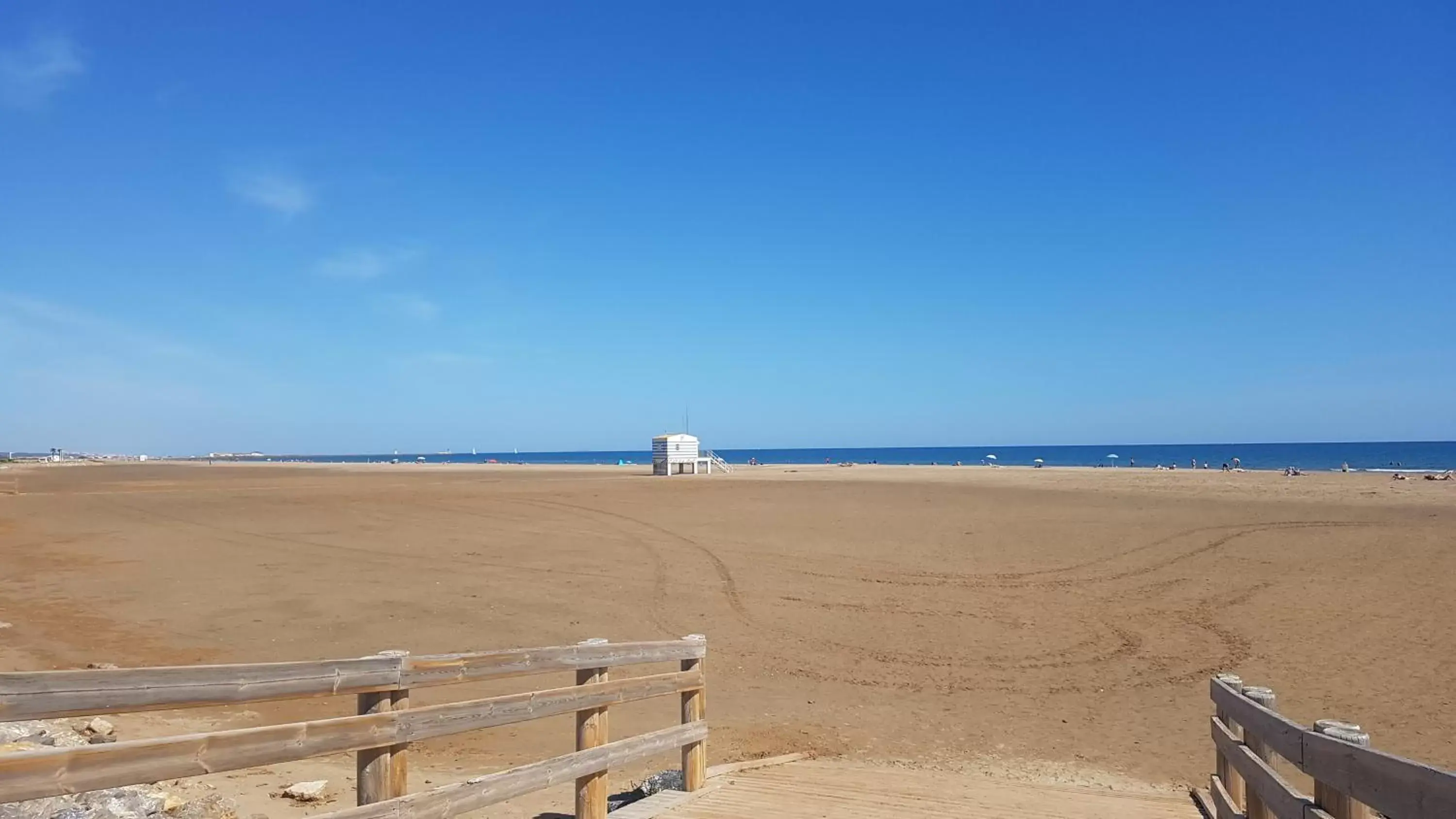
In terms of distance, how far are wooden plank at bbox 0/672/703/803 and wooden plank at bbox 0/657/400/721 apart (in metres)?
0.14

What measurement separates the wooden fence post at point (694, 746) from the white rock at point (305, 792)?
2.62 metres

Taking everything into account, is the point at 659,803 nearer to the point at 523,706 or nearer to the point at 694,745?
the point at 694,745

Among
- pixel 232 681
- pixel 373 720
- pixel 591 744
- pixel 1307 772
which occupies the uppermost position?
pixel 232 681

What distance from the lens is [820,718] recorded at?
9.86 m

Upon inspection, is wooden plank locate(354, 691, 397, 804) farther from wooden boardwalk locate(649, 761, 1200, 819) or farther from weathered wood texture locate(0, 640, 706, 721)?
wooden boardwalk locate(649, 761, 1200, 819)

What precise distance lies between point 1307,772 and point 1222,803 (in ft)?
7.84

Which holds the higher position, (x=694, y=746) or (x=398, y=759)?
(x=398, y=759)

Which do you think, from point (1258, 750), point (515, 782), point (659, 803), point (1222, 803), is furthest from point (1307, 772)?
point (659, 803)

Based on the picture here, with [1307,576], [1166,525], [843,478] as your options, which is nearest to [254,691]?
[1307,576]

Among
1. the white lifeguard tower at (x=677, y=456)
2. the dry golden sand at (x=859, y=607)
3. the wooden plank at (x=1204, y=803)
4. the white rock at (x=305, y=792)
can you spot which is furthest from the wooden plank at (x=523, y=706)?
the white lifeguard tower at (x=677, y=456)

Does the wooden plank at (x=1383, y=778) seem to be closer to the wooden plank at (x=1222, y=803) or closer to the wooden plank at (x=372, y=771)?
the wooden plank at (x=1222, y=803)

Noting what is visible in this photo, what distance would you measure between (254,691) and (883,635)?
10.5 metres

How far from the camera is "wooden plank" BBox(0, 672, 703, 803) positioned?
2975 mm

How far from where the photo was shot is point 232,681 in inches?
144
